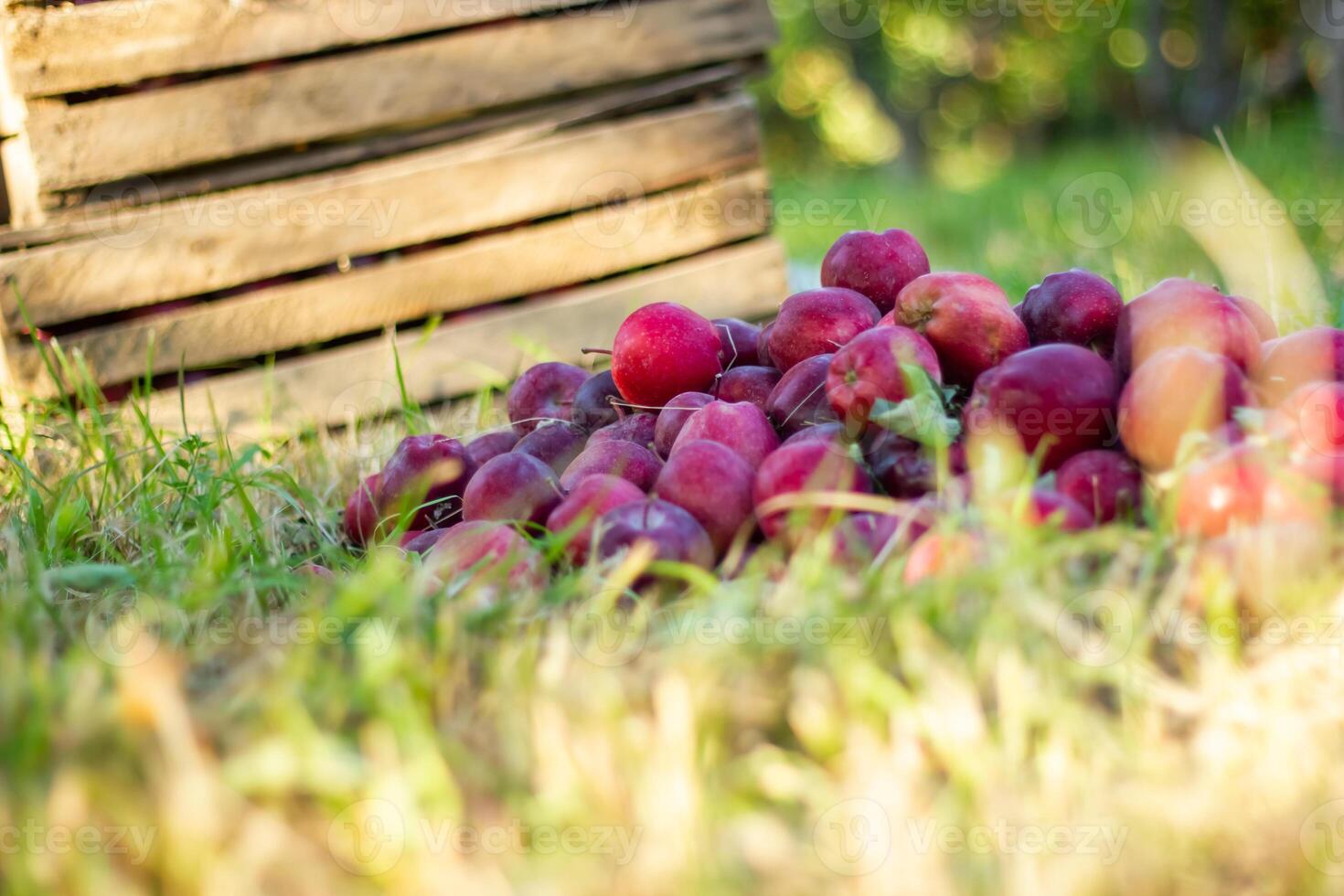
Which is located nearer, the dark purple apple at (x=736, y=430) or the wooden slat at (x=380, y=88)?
the dark purple apple at (x=736, y=430)

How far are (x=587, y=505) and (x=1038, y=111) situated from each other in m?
20.2

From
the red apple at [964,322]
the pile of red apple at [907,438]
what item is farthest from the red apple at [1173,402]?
the red apple at [964,322]

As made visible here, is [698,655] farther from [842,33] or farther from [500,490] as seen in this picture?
[842,33]

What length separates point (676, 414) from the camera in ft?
5.57

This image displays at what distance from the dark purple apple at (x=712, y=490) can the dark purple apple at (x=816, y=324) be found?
0.32 metres

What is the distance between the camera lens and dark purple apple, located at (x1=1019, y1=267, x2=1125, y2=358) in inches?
65.7

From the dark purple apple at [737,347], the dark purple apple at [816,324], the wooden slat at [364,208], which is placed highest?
the wooden slat at [364,208]

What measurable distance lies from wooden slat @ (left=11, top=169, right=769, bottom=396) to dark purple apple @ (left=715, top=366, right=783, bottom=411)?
120cm

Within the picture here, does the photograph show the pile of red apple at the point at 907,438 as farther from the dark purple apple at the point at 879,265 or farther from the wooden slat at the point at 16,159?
the wooden slat at the point at 16,159

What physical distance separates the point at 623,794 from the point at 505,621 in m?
0.31

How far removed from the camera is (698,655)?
105 cm

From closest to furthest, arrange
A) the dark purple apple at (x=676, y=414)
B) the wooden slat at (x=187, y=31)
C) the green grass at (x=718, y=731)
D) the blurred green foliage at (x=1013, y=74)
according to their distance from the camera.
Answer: the green grass at (x=718, y=731), the dark purple apple at (x=676, y=414), the wooden slat at (x=187, y=31), the blurred green foliage at (x=1013, y=74)

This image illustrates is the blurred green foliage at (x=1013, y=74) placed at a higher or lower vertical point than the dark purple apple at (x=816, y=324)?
higher

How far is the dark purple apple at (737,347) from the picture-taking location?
6.39 feet
